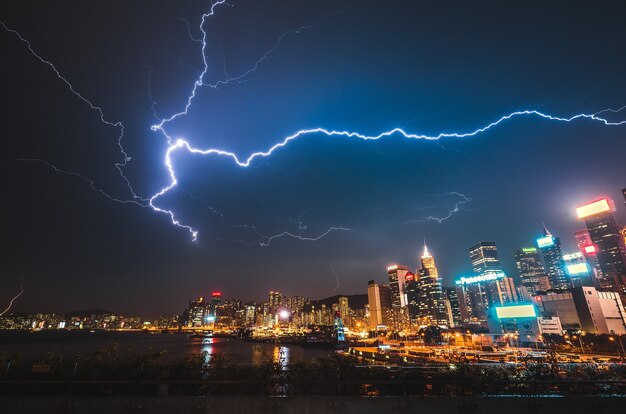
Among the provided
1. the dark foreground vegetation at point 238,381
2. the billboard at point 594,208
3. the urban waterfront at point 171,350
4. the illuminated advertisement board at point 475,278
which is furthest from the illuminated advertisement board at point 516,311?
the dark foreground vegetation at point 238,381

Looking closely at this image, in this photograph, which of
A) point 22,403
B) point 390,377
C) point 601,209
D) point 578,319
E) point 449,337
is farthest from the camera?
point 601,209

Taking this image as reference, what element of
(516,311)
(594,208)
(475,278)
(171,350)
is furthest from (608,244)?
(171,350)

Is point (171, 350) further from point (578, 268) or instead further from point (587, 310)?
point (578, 268)

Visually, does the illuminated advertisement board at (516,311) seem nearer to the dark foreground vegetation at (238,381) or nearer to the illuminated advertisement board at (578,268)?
the illuminated advertisement board at (578,268)

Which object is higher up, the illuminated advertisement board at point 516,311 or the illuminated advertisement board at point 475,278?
the illuminated advertisement board at point 475,278

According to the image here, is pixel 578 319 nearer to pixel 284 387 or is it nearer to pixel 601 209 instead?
pixel 601 209

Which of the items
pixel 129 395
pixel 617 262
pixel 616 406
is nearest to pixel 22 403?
pixel 129 395
